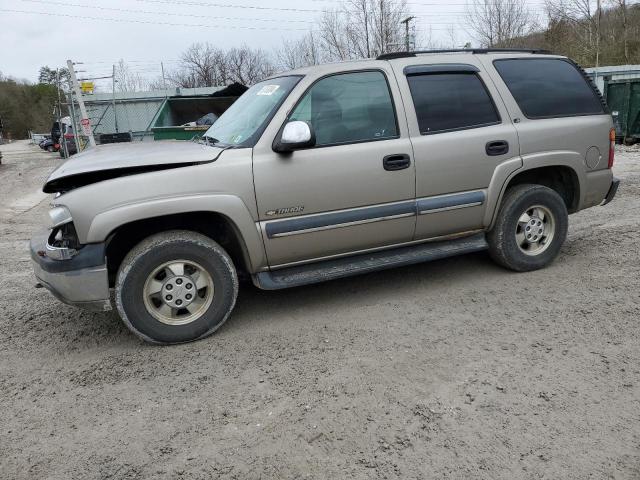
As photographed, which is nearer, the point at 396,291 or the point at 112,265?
the point at 112,265

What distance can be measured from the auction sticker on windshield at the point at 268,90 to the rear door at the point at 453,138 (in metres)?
1.04

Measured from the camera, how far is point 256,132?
405 centimetres

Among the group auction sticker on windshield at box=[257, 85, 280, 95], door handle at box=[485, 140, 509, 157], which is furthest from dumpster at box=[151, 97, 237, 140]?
door handle at box=[485, 140, 509, 157]

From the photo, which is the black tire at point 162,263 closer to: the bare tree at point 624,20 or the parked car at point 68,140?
the parked car at point 68,140

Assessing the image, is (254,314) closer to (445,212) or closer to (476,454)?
(445,212)

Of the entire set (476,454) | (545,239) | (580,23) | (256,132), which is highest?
(580,23)

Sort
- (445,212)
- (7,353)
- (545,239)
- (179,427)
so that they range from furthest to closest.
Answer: (545,239), (445,212), (7,353), (179,427)

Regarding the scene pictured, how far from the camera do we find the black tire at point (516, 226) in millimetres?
4879

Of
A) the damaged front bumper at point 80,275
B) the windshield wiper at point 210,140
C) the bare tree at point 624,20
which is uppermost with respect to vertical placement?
the bare tree at point 624,20

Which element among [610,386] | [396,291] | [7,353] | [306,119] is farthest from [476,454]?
[7,353]

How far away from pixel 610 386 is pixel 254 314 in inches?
103

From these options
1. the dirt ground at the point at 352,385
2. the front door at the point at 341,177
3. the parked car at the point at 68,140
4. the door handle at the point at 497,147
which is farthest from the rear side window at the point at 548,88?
the parked car at the point at 68,140

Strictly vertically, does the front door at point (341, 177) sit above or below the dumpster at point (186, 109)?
below

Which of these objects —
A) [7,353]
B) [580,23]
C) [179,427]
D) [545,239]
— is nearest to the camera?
[179,427]
